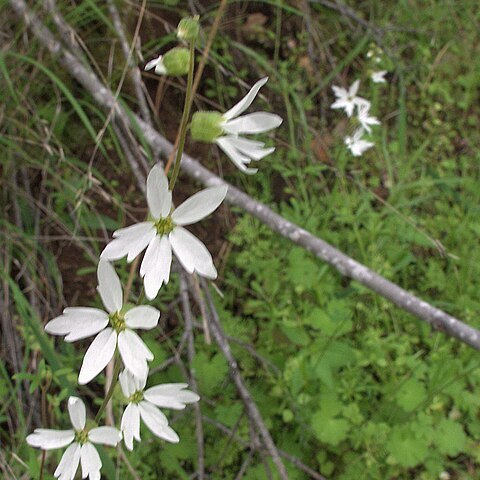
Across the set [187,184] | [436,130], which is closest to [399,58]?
[436,130]

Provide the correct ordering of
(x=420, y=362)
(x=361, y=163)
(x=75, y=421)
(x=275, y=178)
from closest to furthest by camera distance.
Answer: (x=75, y=421), (x=420, y=362), (x=275, y=178), (x=361, y=163)

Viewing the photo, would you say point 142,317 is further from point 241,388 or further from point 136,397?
point 241,388


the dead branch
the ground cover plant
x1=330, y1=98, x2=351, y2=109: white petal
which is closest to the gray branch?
the ground cover plant

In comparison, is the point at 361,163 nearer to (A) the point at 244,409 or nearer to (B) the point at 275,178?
(B) the point at 275,178

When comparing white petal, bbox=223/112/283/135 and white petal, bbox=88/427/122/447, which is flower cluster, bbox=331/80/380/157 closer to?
white petal, bbox=223/112/283/135

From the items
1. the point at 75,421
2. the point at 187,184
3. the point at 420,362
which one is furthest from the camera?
the point at 187,184

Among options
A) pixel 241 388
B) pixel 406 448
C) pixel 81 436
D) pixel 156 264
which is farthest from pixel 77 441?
pixel 406 448

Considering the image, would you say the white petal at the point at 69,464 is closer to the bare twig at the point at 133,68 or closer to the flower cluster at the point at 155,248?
the flower cluster at the point at 155,248
